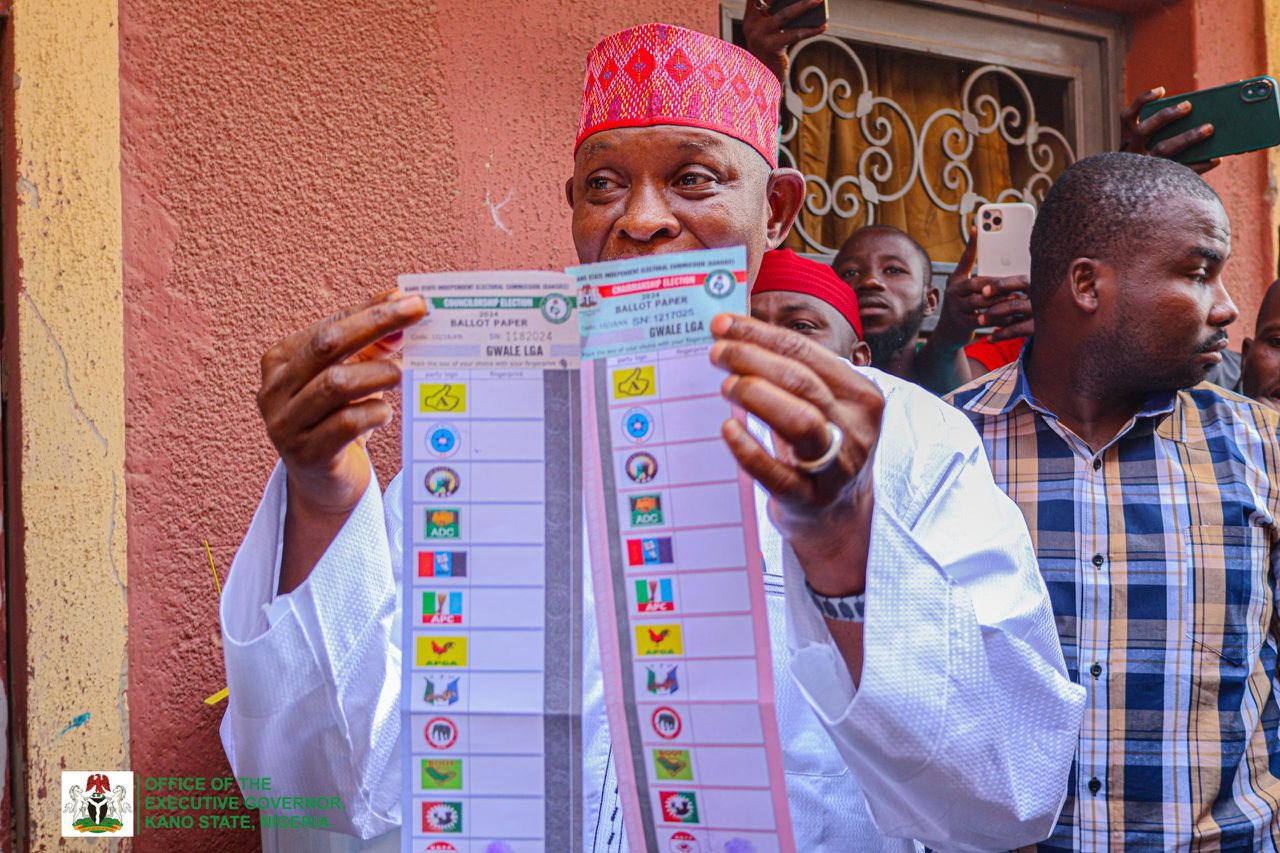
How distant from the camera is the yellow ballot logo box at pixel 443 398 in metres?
1.32

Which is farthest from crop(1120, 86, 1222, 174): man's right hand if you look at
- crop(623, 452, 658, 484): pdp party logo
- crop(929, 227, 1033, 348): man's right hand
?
crop(623, 452, 658, 484): pdp party logo

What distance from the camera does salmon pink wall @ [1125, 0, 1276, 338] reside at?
403cm

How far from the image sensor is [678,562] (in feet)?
4.17

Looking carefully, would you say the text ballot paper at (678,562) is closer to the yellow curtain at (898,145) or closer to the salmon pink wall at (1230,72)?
the yellow curtain at (898,145)

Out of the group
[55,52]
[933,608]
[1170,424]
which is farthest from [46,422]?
[1170,424]

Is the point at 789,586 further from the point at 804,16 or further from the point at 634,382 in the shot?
the point at 804,16

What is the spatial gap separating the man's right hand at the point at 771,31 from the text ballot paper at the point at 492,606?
1.65 m

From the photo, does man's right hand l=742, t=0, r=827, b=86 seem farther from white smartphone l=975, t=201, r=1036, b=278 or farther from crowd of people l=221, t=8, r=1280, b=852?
white smartphone l=975, t=201, r=1036, b=278

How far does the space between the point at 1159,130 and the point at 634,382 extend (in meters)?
2.32

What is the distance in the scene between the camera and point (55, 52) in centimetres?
238

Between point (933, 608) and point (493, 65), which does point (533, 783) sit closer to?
point (933, 608)

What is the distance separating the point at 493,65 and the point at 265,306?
0.78 meters

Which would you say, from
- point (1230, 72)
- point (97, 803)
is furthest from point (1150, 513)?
point (1230, 72)

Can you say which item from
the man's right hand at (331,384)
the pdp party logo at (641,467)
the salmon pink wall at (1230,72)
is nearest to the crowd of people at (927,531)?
the man's right hand at (331,384)
